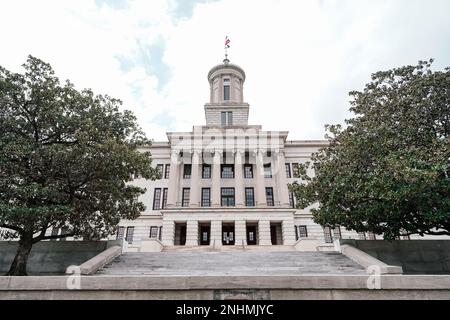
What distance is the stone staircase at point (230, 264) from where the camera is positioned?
34.0 feet

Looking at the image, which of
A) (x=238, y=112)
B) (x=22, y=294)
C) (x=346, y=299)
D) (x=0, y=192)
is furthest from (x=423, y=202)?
(x=238, y=112)

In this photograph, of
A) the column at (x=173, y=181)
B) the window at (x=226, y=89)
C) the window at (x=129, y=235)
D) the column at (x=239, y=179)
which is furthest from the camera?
the window at (x=226, y=89)

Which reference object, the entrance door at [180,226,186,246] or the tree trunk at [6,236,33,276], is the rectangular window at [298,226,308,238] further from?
the tree trunk at [6,236,33,276]

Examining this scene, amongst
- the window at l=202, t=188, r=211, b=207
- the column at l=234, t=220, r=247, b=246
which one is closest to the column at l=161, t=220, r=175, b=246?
→ the window at l=202, t=188, r=211, b=207

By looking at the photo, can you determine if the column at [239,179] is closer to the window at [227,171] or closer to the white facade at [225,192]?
the white facade at [225,192]

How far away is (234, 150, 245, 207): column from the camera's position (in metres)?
29.3

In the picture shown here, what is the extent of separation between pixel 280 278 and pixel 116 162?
8356mm

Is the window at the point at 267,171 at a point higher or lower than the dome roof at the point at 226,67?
lower

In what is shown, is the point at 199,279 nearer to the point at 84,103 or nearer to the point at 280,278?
the point at 280,278

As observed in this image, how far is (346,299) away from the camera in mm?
6629

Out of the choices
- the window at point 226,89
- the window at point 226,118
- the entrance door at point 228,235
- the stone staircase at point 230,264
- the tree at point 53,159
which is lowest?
the stone staircase at point 230,264

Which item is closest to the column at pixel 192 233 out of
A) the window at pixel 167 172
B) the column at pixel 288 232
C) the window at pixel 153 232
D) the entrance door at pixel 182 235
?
→ the entrance door at pixel 182 235

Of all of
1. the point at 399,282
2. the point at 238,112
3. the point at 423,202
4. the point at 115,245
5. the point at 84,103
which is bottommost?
the point at 399,282

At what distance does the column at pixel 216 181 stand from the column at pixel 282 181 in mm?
7018
